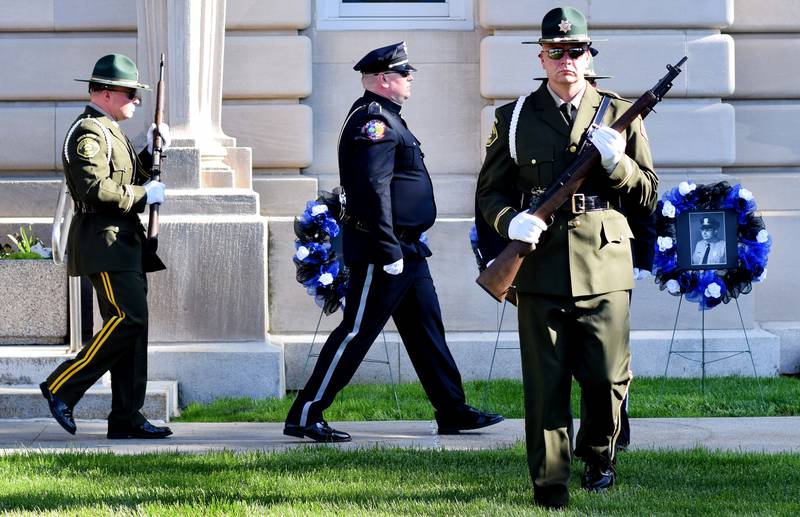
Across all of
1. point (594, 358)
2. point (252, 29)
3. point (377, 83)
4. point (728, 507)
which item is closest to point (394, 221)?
point (377, 83)

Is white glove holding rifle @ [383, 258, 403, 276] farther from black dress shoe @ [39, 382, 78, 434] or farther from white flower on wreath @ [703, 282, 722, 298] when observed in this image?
white flower on wreath @ [703, 282, 722, 298]

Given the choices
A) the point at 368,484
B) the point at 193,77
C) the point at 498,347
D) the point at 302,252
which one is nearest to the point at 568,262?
the point at 368,484

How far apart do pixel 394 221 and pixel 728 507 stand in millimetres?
2651

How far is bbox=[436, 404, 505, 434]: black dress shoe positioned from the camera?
7582 millimetres

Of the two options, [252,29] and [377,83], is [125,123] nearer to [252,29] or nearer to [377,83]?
[252,29]

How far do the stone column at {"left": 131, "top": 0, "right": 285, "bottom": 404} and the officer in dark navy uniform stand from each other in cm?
165

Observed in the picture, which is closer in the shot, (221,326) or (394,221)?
(394,221)

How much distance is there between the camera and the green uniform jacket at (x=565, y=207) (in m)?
5.70

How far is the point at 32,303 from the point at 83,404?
119cm

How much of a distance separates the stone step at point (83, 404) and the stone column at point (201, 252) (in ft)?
2.06

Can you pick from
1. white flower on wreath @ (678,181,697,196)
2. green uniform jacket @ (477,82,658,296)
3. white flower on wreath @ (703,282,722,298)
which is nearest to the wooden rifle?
green uniform jacket @ (477,82,658,296)

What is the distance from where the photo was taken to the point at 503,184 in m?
5.96

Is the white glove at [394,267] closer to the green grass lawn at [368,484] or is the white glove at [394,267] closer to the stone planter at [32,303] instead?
the green grass lawn at [368,484]

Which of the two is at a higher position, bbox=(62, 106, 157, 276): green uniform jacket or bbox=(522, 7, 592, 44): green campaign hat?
bbox=(522, 7, 592, 44): green campaign hat
